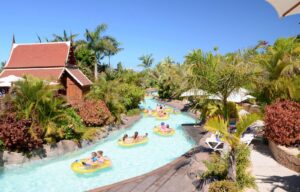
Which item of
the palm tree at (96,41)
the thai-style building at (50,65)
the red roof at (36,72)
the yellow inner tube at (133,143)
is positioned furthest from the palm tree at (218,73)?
the palm tree at (96,41)

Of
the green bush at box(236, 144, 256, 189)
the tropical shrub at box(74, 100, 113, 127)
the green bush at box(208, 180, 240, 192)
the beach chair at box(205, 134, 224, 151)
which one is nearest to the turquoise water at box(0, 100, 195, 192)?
the tropical shrub at box(74, 100, 113, 127)

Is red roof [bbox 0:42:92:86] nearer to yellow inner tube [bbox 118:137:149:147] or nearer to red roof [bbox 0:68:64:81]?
red roof [bbox 0:68:64:81]

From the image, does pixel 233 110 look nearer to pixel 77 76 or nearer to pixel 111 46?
pixel 77 76

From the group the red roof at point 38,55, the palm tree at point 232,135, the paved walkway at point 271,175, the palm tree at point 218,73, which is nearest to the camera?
the palm tree at point 232,135

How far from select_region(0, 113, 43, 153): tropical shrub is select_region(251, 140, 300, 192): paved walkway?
8.93 meters

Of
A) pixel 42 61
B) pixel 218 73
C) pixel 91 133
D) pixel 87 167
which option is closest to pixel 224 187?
pixel 218 73

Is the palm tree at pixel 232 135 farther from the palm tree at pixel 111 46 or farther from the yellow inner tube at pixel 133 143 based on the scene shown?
the palm tree at pixel 111 46

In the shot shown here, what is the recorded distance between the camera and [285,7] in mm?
3936

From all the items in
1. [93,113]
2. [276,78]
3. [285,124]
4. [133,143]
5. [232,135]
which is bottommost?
[133,143]

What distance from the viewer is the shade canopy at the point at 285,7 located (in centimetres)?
381

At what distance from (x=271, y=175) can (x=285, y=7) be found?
6.48 metres

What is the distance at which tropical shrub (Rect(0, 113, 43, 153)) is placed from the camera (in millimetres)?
12555

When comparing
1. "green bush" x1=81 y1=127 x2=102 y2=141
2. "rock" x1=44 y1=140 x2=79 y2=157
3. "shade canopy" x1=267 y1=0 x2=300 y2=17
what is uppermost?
"shade canopy" x1=267 y1=0 x2=300 y2=17

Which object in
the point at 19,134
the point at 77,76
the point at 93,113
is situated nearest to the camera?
the point at 19,134
